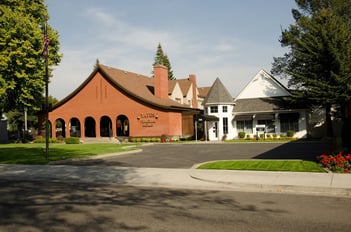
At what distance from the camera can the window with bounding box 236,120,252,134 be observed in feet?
138

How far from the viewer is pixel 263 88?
43594 millimetres

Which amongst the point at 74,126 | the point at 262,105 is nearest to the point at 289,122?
the point at 262,105

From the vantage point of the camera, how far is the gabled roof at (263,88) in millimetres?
42594

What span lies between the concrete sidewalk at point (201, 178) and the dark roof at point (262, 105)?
1067 inches

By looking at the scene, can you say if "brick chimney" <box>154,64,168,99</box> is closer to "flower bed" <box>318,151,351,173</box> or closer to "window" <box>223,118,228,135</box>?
"window" <box>223,118,228,135</box>

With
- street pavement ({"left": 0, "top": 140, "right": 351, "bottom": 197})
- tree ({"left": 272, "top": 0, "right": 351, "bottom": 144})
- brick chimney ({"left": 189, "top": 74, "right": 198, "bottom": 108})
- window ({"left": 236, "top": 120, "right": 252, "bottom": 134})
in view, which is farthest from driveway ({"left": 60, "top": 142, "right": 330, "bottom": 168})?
brick chimney ({"left": 189, "top": 74, "right": 198, "bottom": 108})

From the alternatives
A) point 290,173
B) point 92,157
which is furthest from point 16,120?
point 290,173

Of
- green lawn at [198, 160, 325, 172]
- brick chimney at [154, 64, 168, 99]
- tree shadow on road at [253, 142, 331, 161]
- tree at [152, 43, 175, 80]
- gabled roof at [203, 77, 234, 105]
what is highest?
tree at [152, 43, 175, 80]

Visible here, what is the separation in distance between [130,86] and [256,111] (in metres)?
15.6

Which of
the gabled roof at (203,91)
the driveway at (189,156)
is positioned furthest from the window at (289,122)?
the gabled roof at (203,91)

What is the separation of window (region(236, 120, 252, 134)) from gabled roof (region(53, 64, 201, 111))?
23.3 ft

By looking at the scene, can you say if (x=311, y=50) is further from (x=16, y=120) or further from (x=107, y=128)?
(x=16, y=120)

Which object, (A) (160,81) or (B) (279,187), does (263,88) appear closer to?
Result: (A) (160,81)

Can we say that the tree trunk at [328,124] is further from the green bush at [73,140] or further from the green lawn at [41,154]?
the green bush at [73,140]
